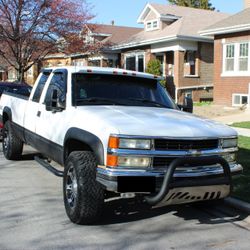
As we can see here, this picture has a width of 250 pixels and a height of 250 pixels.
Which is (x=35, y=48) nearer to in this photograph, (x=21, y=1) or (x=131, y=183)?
(x=21, y=1)

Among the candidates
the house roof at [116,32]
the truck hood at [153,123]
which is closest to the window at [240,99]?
the house roof at [116,32]

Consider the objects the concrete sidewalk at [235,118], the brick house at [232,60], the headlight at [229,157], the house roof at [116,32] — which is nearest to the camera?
the headlight at [229,157]

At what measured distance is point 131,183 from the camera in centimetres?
496

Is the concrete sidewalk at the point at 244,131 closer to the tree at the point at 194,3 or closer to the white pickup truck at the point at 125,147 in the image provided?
the white pickup truck at the point at 125,147

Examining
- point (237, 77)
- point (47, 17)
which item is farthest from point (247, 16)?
point (47, 17)

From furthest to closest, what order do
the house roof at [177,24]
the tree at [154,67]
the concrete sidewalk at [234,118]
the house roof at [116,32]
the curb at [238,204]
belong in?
1. the house roof at [116,32]
2. the tree at [154,67]
3. the house roof at [177,24]
4. the concrete sidewalk at [234,118]
5. the curb at [238,204]

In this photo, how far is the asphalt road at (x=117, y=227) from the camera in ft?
16.3

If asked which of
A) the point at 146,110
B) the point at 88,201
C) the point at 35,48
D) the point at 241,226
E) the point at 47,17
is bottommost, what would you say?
the point at 241,226

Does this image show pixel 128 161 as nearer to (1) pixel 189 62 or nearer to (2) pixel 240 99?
(2) pixel 240 99

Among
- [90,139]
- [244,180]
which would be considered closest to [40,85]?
[90,139]

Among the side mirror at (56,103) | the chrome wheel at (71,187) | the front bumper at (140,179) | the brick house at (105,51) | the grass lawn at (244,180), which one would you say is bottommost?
the grass lawn at (244,180)

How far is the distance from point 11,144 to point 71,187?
13.1 feet

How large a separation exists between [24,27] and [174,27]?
389 inches

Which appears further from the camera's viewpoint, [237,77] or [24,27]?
[24,27]
